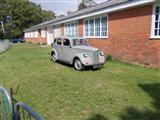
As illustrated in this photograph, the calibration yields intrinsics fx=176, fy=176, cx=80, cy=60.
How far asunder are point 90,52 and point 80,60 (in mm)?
663

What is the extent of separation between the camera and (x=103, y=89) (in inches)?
242

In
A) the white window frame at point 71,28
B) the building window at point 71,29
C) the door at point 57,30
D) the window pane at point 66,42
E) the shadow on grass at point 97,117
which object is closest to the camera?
the shadow on grass at point 97,117

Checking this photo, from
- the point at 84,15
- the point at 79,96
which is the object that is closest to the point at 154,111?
the point at 79,96

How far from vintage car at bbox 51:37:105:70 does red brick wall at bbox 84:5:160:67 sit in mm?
2836

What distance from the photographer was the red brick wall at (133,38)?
9.77 m

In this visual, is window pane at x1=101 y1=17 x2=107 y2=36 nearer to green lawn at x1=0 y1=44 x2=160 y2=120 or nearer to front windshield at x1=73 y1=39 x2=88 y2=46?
front windshield at x1=73 y1=39 x2=88 y2=46

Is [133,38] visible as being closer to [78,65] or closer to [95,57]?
[95,57]

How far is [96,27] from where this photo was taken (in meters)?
14.3

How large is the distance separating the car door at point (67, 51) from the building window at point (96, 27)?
4659mm

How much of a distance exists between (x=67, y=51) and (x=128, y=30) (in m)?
4.35

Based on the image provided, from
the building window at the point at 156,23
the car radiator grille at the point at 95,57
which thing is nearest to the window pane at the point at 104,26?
the building window at the point at 156,23

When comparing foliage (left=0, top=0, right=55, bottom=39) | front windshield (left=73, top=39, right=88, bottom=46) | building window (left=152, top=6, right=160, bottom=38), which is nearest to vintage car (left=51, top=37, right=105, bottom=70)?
front windshield (left=73, top=39, right=88, bottom=46)

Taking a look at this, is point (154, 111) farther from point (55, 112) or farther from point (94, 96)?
point (55, 112)

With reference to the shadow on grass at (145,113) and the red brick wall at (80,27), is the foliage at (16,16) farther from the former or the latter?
the shadow on grass at (145,113)
